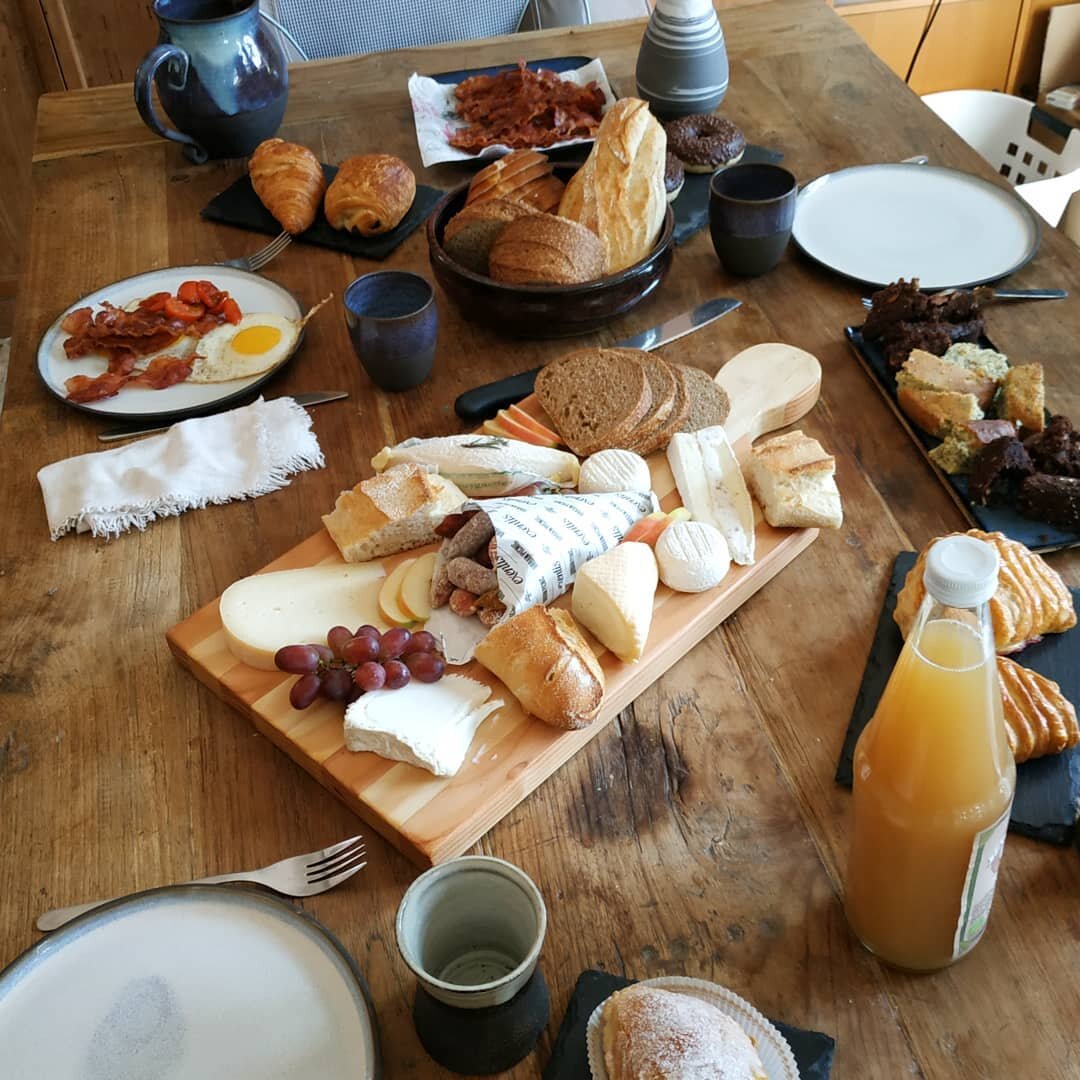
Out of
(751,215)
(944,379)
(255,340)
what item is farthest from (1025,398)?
(255,340)

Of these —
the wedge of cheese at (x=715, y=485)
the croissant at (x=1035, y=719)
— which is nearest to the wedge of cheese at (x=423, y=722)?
the wedge of cheese at (x=715, y=485)

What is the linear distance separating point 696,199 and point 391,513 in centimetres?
94

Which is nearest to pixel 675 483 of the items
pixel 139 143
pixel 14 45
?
pixel 139 143

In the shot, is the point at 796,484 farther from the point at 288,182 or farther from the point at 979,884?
the point at 288,182

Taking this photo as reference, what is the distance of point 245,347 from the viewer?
1571 millimetres

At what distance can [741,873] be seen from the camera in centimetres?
93

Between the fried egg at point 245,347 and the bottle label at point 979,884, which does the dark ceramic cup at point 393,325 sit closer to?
the fried egg at point 245,347

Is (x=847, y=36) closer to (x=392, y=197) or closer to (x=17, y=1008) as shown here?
(x=392, y=197)

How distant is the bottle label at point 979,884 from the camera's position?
749mm

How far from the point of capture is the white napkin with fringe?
4.37 ft

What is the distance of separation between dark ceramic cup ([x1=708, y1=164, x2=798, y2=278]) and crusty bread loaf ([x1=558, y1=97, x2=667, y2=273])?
10 cm

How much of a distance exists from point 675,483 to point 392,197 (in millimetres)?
805

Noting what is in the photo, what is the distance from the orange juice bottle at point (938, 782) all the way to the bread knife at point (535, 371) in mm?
771

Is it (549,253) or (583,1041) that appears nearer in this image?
(583,1041)
